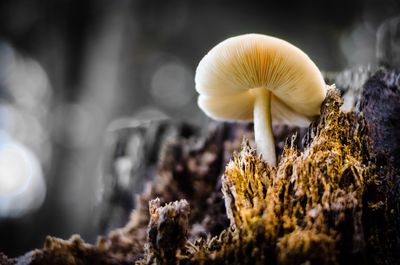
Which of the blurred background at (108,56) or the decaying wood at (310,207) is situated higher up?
the blurred background at (108,56)

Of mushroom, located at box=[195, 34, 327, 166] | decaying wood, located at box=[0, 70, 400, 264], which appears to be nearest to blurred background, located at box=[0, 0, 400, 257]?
mushroom, located at box=[195, 34, 327, 166]

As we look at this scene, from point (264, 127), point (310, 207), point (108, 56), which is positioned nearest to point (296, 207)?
point (310, 207)

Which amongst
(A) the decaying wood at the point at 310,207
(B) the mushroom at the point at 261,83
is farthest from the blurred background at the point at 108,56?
(A) the decaying wood at the point at 310,207

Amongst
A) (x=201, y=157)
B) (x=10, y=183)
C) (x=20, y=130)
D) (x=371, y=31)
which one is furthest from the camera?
(x=10, y=183)

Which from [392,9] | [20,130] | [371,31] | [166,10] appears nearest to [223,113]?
[392,9]

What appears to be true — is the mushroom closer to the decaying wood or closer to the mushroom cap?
the mushroom cap

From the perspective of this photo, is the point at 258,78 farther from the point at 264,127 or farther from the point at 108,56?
the point at 108,56

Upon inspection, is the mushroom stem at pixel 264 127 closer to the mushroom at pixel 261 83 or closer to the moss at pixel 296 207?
the mushroom at pixel 261 83

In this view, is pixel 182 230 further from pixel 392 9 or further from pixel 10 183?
pixel 10 183
